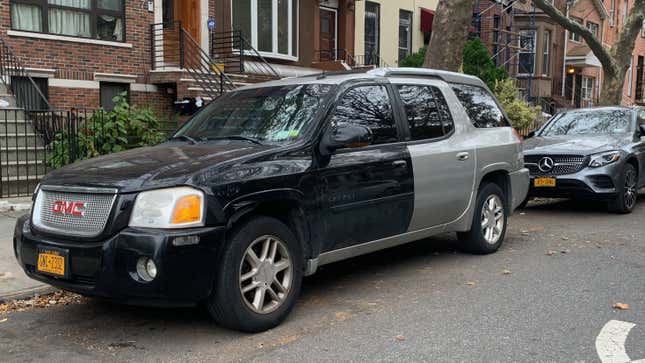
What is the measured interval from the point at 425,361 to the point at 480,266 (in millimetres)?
2660

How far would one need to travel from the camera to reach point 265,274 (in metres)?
4.33

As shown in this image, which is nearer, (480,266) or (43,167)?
(480,266)

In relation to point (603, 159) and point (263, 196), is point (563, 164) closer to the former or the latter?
point (603, 159)

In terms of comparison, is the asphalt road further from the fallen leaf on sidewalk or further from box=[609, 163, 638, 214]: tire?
box=[609, 163, 638, 214]: tire

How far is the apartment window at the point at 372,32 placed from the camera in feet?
70.8

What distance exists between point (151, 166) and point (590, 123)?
8.64m

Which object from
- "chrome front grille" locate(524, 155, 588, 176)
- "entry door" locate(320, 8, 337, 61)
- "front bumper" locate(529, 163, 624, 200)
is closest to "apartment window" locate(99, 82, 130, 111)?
"entry door" locate(320, 8, 337, 61)

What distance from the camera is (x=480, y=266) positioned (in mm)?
6344

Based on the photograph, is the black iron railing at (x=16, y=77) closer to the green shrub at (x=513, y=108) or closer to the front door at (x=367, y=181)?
the front door at (x=367, y=181)

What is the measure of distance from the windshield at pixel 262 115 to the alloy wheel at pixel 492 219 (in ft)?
8.35

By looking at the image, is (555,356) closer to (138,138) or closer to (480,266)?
(480,266)

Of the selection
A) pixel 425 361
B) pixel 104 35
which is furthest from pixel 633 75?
pixel 425 361

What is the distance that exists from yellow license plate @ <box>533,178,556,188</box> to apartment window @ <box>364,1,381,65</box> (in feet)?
42.1

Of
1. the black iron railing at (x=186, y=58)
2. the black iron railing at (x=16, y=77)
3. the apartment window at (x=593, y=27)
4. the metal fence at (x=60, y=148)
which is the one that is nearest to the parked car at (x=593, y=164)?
the metal fence at (x=60, y=148)
